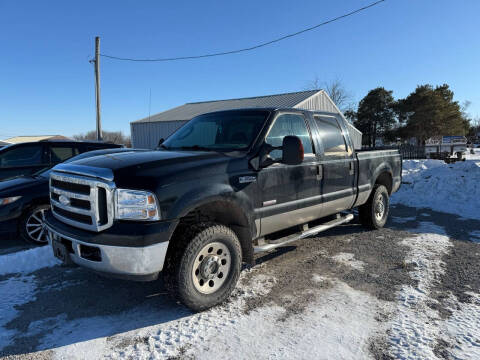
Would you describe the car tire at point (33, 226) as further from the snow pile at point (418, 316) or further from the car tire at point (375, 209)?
the car tire at point (375, 209)

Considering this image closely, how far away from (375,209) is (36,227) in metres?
5.70

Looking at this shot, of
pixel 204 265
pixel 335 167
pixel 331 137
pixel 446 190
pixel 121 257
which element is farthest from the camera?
pixel 446 190

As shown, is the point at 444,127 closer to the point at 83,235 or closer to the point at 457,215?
the point at 457,215

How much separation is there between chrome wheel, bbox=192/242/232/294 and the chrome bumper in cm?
39

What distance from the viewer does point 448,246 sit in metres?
5.06

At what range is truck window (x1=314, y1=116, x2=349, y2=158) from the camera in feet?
15.1

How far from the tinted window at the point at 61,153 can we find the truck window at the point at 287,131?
507 cm

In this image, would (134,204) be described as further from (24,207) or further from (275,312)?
(24,207)

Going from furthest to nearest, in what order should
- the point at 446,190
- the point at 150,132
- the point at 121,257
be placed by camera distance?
the point at 150,132, the point at 446,190, the point at 121,257

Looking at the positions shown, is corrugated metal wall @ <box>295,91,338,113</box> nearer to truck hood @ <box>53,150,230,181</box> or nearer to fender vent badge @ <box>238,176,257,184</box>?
fender vent badge @ <box>238,176,257,184</box>

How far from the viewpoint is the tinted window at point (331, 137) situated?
4.61 metres

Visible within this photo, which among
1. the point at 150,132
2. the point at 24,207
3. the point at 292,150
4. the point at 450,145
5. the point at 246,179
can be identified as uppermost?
the point at 150,132

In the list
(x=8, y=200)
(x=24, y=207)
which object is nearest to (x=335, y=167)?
(x=24, y=207)

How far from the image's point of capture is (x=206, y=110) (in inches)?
1191
